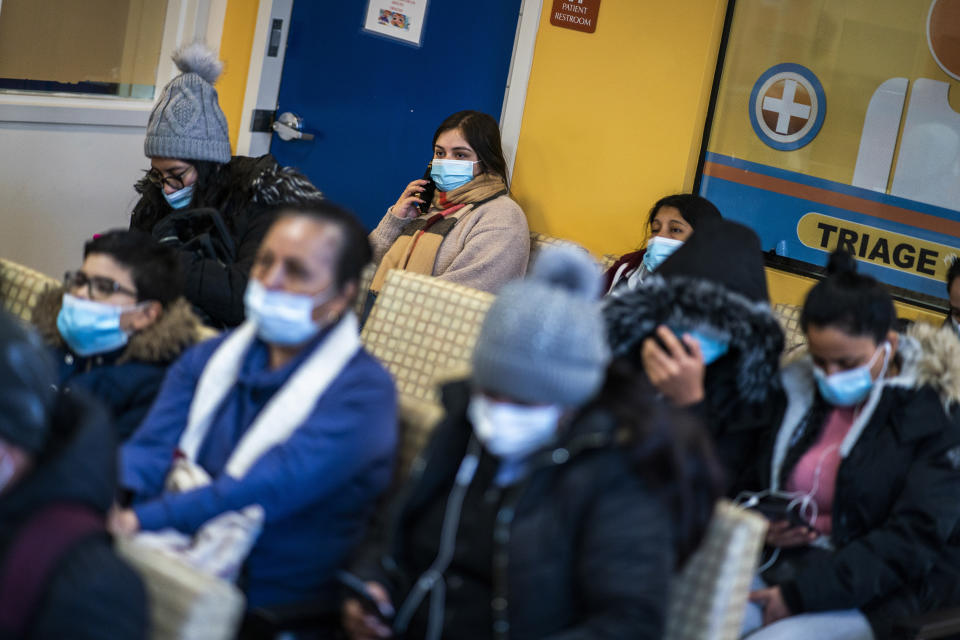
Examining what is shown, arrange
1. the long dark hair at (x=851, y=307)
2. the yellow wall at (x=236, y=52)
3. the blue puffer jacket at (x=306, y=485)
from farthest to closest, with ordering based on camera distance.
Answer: the yellow wall at (x=236, y=52) < the long dark hair at (x=851, y=307) < the blue puffer jacket at (x=306, y=485)

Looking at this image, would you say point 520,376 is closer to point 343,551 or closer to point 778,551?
point 343,551

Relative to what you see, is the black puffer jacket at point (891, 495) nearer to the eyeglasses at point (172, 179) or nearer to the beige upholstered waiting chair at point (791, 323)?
the beige upholstered waiting chair at point (791, 323)

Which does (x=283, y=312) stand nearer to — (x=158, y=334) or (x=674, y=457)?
(x=158, y=334)

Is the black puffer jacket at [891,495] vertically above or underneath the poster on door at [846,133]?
underneath

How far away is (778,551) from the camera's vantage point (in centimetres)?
281

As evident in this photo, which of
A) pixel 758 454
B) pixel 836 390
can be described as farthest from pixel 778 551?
pixel 836 390

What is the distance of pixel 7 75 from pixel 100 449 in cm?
400

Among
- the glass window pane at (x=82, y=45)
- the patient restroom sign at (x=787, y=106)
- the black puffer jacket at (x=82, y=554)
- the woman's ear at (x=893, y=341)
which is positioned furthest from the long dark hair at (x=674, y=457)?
the glass window pane at (x=82, y=45)

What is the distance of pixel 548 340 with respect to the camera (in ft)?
6.10

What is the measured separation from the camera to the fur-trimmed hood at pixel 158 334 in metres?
2.77

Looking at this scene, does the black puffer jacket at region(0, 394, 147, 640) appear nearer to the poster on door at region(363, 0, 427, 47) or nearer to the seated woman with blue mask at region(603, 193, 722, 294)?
the seated woman with blue mask at region(603, 193, 722, 294)

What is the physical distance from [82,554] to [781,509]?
5.78 ft

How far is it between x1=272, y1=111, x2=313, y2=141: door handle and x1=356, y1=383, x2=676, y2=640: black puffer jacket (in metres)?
4.24

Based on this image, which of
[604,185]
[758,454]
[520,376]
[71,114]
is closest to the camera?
[520,376]
